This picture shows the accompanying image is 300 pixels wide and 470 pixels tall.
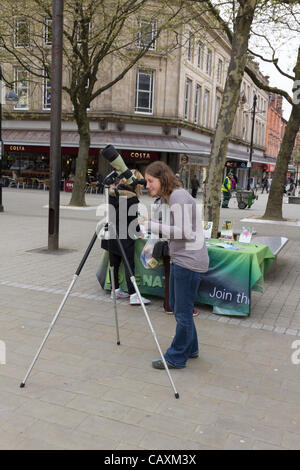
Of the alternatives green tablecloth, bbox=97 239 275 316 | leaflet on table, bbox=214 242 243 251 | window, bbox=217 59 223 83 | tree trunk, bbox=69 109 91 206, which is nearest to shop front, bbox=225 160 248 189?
window, bbox=217 59 223 83

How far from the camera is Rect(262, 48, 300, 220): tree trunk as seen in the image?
50.2ft

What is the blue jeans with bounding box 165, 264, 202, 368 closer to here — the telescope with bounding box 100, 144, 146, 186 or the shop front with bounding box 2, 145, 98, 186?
the telescope with bounding box 100, 144, 146, 186

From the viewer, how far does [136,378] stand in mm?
3859

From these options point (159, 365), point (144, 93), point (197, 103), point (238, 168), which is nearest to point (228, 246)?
point (159, 365)

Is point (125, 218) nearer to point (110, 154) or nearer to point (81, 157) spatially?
point (110, 154)

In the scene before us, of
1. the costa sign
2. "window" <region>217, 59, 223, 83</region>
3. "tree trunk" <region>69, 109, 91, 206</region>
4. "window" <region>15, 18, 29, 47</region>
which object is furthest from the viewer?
"window" <region>217, 59, 223, 83</region>

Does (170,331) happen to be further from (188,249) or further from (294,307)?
(294,307)

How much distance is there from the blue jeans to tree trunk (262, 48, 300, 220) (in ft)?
41.7

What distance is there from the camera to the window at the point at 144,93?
30.2 m

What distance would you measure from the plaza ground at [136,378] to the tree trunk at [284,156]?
9822 mm

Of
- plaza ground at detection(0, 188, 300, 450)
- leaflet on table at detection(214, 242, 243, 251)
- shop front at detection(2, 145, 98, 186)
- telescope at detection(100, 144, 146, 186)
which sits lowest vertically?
plaza ground at detection(0, 188, 300, 450)

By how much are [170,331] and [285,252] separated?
20.2 ft

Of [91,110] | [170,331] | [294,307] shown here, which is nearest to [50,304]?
[170,331]

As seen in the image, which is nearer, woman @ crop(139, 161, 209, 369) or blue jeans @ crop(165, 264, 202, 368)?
woman @ crop(139, 161, 209, 369)
